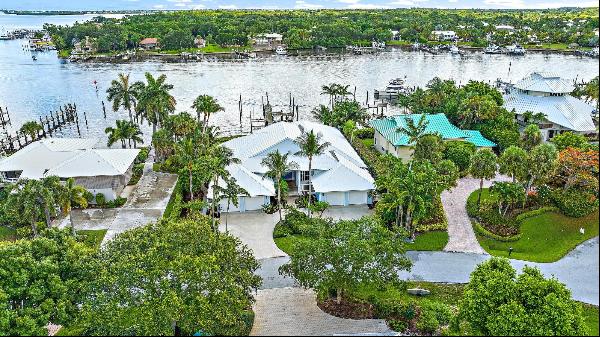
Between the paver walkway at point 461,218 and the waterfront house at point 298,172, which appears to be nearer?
the paver walkway at point 461,218

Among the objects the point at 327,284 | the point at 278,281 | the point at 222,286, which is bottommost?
the point at 278,281

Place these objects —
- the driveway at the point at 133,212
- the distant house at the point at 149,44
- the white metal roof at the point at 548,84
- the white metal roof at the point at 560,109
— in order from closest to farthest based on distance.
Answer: the driveway at the point at 133,212 → the white metal roof at the point at 560,109 → the white metal roof at the point at 548,84 → the distant house at the point at 149,44

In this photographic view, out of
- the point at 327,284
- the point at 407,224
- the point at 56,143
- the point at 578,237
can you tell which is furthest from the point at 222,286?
the point at 56,143

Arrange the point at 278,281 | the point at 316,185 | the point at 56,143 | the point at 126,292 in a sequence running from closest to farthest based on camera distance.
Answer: the point at 126,292 < the point at 278,281 < the point at 316,185 < the point at 56,143

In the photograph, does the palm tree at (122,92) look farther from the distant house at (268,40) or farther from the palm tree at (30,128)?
the distant house at (268,40)

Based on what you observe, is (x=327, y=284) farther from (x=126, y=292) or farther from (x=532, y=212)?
(x=532, y=212)

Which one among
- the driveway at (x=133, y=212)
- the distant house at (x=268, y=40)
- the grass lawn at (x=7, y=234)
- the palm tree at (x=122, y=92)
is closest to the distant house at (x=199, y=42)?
the distant house at (x=268, y=40)
